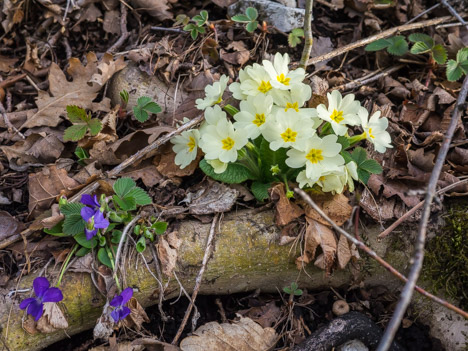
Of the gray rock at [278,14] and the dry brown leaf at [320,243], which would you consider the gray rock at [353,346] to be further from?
the gray rock at [278,14]

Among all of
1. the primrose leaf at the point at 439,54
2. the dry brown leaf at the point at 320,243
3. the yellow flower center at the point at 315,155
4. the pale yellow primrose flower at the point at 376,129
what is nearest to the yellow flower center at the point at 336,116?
the pale yellow primrose flower at the point at 376,129

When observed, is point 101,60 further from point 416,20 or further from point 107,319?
point 416,20

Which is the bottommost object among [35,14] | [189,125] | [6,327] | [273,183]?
[6,327]

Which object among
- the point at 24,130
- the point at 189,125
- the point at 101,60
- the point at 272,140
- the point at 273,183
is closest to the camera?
the point at 272,140

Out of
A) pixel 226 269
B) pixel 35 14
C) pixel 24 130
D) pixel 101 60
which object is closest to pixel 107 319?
pixel 226 269

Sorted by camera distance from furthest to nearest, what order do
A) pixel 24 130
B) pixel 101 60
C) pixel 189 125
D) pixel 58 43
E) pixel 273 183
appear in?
1. pixel 58 43
2. pixel 101 60
3. pixel 24 130
4. pixel 189 125
5. pixel 273 183

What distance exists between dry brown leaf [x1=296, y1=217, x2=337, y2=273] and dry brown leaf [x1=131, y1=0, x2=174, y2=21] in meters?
2.05

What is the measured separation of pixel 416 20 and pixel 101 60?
7.91 feet

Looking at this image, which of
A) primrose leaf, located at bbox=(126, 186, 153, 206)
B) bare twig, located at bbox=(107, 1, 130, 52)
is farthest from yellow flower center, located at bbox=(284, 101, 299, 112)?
bare twig, located at bbox=(107, 1, 130, 52)

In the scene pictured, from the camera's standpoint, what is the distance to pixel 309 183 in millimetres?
2332

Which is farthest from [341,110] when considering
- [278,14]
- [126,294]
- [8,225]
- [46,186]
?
[8,225]

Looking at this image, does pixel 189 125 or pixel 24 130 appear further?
pixel 24 130

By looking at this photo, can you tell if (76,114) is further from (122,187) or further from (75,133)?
(122,187)

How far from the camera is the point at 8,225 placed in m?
2.64
